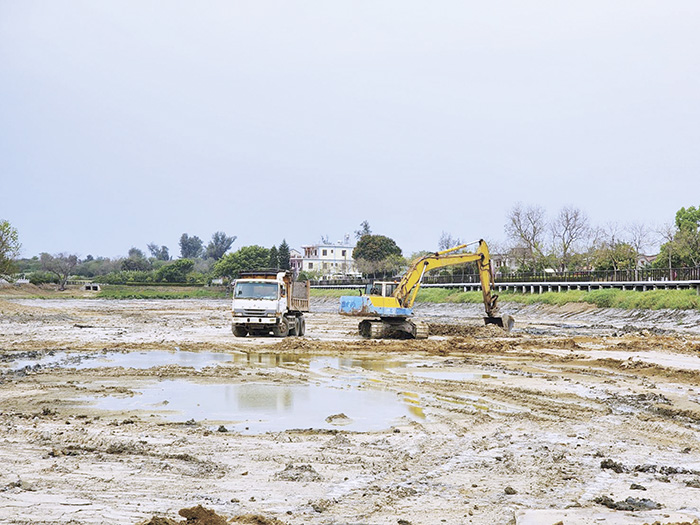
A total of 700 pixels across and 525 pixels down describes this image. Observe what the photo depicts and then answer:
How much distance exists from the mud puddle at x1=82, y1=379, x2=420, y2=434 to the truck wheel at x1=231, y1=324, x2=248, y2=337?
1431 centimetres

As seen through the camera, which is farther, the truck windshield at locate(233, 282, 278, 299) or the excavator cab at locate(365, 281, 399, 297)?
the excavator cab at locate(365, 281, 399, 297)

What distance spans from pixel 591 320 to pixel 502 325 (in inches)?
559

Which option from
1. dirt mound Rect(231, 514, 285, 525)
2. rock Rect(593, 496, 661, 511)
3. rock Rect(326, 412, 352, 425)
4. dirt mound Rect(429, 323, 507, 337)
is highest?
dirt mound Rect(231, 514, 285, 525)

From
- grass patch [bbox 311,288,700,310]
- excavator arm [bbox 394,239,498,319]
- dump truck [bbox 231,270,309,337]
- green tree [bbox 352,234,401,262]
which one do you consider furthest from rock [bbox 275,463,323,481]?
green tree [bbox 352,234,401,262]

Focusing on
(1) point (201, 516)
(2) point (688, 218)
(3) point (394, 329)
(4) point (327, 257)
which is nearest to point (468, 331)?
(3) point (394, 329)

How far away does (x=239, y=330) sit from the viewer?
3127 centimetres

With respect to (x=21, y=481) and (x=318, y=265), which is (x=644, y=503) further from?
(x=318, y=265)

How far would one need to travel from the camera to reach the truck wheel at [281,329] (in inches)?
1201


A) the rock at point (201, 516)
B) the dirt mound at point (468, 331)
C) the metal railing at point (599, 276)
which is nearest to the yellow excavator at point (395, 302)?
the dirt mound at point (468, 331)

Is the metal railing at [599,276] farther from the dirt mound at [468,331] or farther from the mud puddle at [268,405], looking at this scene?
the mud puddle at [268,405]

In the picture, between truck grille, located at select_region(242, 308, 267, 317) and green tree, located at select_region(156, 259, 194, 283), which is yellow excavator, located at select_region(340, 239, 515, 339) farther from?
green tree, located at select_region(156, 259, 194, 283)

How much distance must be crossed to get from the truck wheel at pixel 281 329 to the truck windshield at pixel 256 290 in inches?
49.6

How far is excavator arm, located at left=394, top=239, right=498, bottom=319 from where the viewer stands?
3045 cm

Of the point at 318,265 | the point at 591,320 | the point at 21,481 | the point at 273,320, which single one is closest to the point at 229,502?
the point at 21,481
